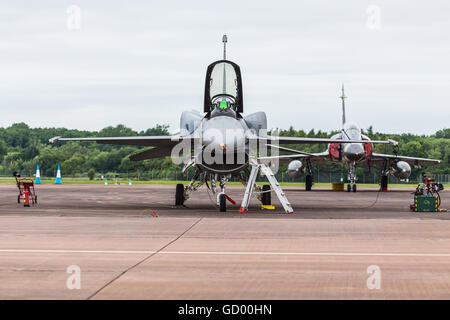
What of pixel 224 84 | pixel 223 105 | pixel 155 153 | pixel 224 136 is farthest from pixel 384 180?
pixel 224 136

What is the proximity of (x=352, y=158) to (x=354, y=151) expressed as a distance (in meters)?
0.58

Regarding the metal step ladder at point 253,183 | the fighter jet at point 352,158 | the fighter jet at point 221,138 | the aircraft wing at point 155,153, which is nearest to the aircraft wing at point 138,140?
the fighter jet at point 221,138

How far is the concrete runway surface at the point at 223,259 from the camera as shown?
5.57m

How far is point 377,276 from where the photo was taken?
250 inches

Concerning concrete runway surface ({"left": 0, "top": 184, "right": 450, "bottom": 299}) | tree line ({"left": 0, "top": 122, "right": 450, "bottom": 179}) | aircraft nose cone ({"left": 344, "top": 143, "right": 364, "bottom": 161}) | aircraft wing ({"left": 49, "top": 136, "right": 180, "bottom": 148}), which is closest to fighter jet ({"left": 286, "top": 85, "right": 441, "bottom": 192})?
aircraft nose cone ({"left": 344, "top": 143, "right": 364, "bottom": 161})

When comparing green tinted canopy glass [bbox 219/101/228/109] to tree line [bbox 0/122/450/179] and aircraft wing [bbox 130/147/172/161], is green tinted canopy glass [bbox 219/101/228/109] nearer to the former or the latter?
aircraft wing [bbox 130/147/172/161]

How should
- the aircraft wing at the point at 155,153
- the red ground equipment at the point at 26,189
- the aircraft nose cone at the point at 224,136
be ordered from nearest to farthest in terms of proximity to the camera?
the aircraft nose cone at the point at 224,136 → the red ground equipment at the point at 26,189 → the aircraft wing at the point at 155,153

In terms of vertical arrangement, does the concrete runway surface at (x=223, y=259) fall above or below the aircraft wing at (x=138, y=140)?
below

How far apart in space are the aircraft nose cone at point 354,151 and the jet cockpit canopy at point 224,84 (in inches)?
646

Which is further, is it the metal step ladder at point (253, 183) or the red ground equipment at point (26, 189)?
the red ground equipment at point (26, 189)

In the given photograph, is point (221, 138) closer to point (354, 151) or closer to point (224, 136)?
point (224, 136)

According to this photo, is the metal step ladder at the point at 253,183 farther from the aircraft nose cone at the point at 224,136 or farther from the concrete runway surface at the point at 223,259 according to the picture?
the concrete runway surface at the point at 223,259

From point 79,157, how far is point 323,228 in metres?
83.9
